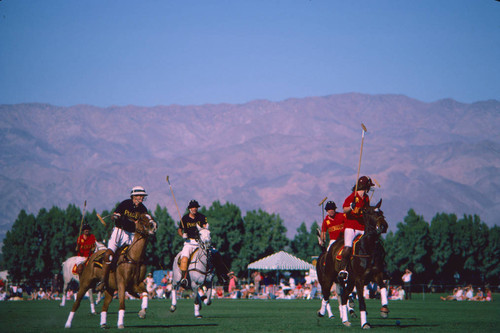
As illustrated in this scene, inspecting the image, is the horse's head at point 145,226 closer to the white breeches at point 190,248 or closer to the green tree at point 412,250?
the white breeches at point 190,248

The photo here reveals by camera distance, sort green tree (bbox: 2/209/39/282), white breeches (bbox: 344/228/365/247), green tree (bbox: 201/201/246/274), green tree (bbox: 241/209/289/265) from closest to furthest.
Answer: white breeches (bbox: 344/228/365/247) → green tree (bbox: 2/209/39/282) → green tree (bbox: 201/201/246/274) → green tree (bbox: 241/209/289/265)

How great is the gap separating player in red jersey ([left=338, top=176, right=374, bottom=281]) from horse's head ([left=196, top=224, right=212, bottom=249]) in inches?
232

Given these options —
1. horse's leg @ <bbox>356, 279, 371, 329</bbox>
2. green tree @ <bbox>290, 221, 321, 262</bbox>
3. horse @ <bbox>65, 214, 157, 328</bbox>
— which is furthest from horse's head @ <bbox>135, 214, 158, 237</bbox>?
green tree @ <bbox>290, 221, 321, 262</bbox>

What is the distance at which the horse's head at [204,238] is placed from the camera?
24625mm

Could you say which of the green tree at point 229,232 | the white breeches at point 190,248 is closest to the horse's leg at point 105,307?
the white breeches at point 190,248

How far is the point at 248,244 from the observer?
11969 centimetres

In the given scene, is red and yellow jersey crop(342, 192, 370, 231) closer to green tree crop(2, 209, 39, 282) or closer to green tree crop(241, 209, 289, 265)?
green tree crop(2, 209, 39, 282)

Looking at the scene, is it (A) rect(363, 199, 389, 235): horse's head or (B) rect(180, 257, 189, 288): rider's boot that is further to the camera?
(B) rect(180, 257, 189, 288): rider's boot

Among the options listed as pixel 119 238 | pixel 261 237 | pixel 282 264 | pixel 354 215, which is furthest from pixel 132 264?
pixel 261 237

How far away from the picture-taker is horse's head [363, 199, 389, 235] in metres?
19.1

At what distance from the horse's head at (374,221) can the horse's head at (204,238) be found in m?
6.98

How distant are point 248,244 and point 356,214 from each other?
10036cm

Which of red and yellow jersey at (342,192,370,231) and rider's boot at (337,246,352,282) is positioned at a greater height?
red and yellow jersey at (342,192,370,231)

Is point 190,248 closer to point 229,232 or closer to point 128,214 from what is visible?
point 128,214
